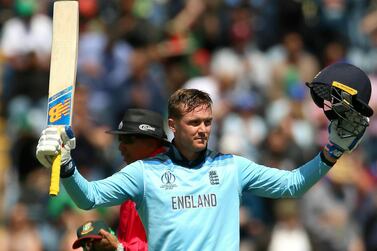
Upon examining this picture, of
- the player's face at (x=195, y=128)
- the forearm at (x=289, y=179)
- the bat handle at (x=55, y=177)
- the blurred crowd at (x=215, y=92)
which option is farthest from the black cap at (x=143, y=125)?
the blurred crowd at (x=215, y=92)

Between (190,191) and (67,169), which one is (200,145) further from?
(67,169)

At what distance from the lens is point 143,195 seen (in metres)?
7.72

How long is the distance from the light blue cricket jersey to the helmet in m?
0.34

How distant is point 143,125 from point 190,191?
975 millimetres

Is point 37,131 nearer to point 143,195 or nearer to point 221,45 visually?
point 221,45

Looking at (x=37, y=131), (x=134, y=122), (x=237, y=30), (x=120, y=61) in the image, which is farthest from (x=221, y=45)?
(x=134, y=122)

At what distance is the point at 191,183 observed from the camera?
7.76 metres

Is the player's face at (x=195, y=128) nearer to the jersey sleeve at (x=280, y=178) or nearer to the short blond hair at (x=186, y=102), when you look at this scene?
the short blond hair at (x=186, y=102)

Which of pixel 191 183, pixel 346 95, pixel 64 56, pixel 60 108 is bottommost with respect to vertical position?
pixel 191 183

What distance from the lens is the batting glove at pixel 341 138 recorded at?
783 centimetres

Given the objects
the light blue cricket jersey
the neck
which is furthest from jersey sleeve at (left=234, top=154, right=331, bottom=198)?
the neck

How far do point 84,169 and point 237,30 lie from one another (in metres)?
3.86

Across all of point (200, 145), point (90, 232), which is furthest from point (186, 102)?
point (90, 232)

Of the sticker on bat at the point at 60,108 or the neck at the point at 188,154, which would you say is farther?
the neck at the point at 188,154
